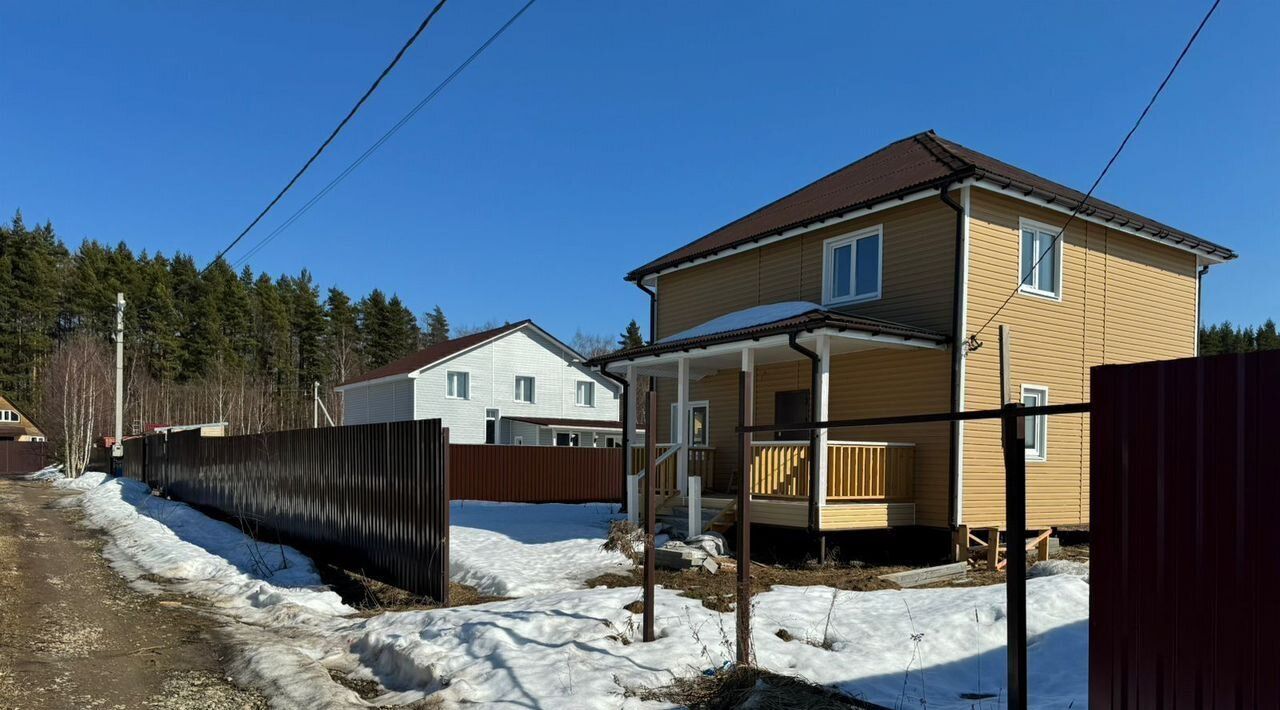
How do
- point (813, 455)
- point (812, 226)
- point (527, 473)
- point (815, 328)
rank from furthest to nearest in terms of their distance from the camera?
1. point (527, 473)
2. point (812, 226)
3. point (813, 455)
4. point (815, 328)

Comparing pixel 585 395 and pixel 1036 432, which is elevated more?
pixel 1036 432

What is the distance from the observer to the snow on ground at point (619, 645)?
5.64 m

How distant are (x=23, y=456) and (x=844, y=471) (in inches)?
1991

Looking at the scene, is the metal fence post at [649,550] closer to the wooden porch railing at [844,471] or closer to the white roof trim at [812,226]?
the wooden porch railing at [844,471]

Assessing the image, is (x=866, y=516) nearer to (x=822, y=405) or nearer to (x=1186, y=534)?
(x=822, y=405)

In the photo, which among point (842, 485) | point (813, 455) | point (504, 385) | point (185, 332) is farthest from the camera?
point (185, 332)

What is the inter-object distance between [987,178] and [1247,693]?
33.0ft

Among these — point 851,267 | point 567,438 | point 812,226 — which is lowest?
point 567,438

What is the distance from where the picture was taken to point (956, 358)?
12.1m

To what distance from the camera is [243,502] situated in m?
15.6

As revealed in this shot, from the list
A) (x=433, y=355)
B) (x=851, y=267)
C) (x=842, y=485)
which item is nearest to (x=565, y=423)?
(x=433, y=355)

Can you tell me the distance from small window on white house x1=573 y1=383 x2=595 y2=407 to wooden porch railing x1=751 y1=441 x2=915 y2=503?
29.2 metres

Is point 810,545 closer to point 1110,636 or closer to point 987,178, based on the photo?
point 987,178

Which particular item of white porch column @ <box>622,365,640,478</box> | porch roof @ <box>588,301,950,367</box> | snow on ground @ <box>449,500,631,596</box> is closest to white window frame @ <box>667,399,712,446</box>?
white porch column @ <box>622,365,640,478</box>
